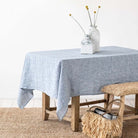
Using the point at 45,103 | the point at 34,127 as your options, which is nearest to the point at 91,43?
the point at 45,103

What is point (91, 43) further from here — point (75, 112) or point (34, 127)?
point (34, 127)

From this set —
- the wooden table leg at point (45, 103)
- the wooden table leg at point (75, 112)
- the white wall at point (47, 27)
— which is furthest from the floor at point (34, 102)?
the wooden table leg at point (75, 112)

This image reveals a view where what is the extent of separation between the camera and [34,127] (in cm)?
376

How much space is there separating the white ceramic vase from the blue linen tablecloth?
68 millimetres

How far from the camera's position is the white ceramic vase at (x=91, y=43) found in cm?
370

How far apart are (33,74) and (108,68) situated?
747 mm

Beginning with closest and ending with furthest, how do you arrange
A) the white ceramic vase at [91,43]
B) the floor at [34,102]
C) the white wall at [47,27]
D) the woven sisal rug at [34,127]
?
the woven sisal rug at [34,127] < the white ceramic vase at [91,43] < the floor at [34,102] < the white wall at [47,27]

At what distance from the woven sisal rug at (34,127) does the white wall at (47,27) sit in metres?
1.03

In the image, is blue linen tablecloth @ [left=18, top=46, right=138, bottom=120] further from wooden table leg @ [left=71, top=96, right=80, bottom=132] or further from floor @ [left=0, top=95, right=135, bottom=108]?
floor @ [left=0, top=95, right=135, bottom=108]

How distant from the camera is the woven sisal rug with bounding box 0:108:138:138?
11.6 ft

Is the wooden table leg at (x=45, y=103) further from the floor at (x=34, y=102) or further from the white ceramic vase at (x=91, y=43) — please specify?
the floor at (x=34, y=102)

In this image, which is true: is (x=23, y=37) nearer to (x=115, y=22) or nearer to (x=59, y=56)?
(x=115, y=22)

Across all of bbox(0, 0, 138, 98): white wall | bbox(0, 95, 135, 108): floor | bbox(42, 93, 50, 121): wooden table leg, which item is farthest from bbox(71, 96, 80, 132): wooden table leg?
bbox(0, 0, 138, 98): white wall

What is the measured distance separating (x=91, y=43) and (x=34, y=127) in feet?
3.35
